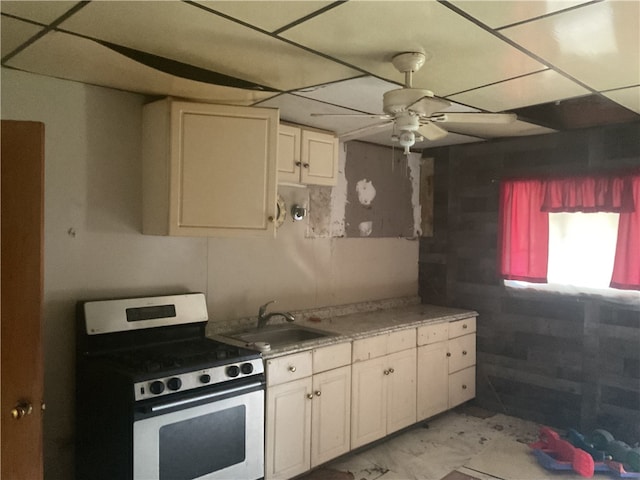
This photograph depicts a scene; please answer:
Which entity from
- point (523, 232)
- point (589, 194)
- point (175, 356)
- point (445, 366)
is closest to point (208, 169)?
point (175, 356)

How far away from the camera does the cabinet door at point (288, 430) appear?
2.78 m

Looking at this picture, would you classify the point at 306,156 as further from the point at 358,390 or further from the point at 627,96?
the point at 627,96

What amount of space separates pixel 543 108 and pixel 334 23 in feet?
6.89

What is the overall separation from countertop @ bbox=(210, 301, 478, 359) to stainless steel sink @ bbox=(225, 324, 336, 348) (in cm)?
5

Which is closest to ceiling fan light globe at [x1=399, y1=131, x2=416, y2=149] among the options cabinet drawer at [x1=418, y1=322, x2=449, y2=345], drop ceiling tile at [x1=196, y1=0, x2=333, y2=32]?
drop ceiling tile at [x1=196, y1=0, x2=333, y2=32]

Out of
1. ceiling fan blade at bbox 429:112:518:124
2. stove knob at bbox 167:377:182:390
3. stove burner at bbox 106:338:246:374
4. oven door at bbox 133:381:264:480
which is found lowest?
oven door at bbox 133:381:264:480

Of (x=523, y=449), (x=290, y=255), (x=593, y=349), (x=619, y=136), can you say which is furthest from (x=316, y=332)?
(x=619, y=136)

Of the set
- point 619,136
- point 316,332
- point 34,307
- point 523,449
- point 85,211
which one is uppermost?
point 619,136

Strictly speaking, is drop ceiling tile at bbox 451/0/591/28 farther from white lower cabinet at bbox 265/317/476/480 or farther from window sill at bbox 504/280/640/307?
window sill at bbox 504/280/640/307

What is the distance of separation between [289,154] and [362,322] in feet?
4.24

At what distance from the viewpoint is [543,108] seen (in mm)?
3369

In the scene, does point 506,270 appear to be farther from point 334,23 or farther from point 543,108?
point 334,23

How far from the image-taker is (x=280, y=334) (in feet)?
11.2

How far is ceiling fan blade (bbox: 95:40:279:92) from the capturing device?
213cm
